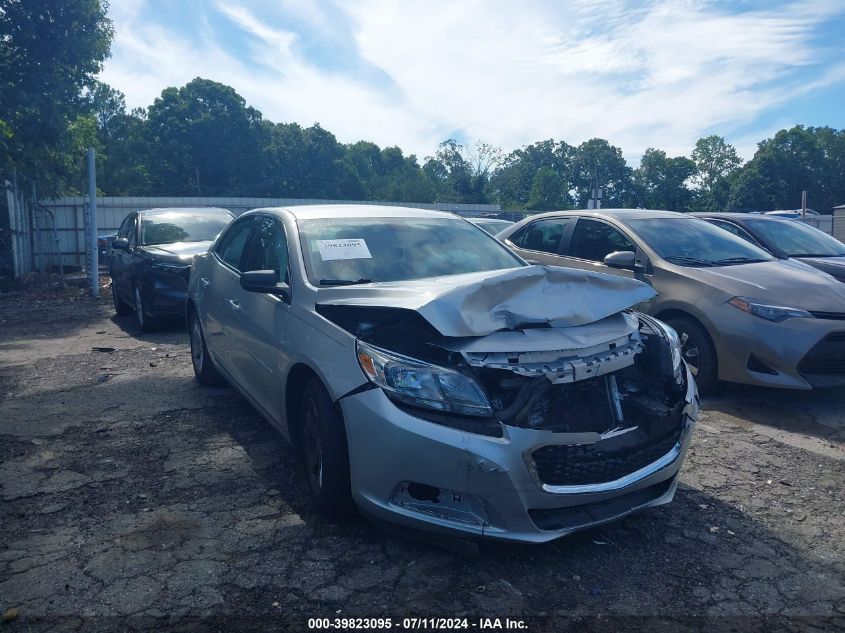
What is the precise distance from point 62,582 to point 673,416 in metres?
2.93

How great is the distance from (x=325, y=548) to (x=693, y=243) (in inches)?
185

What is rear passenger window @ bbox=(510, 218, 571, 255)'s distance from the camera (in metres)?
7.09

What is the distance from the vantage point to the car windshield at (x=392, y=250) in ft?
13.0

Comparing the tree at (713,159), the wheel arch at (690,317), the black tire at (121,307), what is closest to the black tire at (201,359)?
the wheel arch at (690,317)

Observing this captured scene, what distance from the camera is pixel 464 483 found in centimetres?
279

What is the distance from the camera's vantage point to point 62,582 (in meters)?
2.88

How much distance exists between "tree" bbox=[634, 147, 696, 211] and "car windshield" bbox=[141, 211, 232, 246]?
118 ft

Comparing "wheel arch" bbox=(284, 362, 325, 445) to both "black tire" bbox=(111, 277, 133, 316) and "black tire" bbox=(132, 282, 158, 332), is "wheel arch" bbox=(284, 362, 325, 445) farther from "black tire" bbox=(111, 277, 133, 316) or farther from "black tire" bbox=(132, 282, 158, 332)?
"black tire" bbox=(111, 277, 133, 316)

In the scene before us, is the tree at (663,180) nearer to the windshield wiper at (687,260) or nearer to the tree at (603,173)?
the tree at (603,173)

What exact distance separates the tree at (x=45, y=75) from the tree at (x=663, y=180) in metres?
33.6

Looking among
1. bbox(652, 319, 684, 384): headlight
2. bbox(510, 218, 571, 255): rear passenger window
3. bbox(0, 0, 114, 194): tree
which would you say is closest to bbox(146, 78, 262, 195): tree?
bbox(0, 0, 114, 194): tree

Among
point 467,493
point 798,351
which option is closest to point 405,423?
point 467,493

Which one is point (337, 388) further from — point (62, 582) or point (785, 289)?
point (785, 289)

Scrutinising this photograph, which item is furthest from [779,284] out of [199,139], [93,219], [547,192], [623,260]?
[199,139]
